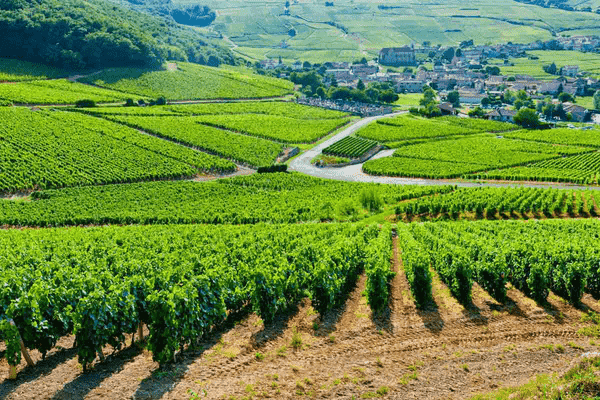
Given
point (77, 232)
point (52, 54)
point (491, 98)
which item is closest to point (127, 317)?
point (77, 232)

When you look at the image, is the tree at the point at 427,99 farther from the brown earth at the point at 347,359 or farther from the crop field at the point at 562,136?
the brown earth at the point at 347,359

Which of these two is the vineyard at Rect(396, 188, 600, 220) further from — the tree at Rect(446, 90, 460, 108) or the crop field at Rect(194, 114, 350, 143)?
the tree at Rect(446, 90, 460, 108)

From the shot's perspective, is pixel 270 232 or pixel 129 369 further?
pixel 270 232

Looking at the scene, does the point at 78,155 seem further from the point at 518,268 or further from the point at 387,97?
the point at 387,97

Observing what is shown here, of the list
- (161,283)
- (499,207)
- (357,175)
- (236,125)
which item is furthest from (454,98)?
(161,283)

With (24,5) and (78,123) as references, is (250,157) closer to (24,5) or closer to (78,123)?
(78,123)

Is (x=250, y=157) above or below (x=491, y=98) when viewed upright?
below

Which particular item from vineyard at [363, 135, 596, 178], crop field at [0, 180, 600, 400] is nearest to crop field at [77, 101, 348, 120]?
vineyard at [363, 135, 596, 178]
